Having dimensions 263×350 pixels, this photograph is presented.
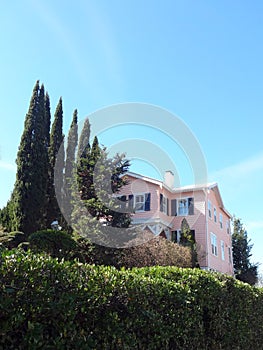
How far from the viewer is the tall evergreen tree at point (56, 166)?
811 inches

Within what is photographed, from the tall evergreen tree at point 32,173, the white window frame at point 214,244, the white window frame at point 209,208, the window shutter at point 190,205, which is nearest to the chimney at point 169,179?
the window shutter at point 190,205

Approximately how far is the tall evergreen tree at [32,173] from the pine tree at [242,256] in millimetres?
19105

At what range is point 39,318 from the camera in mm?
2330

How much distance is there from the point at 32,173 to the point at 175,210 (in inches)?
399

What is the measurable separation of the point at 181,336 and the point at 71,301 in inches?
78.9

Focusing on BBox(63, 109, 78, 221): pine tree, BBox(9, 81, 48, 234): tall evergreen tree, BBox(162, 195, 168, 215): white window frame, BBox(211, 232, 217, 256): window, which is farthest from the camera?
BBox(211, 232, 217, 256): window

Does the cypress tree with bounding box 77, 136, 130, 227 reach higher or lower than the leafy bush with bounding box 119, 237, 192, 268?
higher

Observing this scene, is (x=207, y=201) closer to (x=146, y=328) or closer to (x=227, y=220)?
(x=227, y=220)

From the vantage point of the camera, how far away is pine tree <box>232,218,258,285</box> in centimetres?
2891

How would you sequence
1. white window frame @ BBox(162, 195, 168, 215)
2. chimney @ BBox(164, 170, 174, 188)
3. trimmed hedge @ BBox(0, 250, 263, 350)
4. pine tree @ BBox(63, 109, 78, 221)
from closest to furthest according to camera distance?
trimmed hedge @ BBox(0, 250, 263, 350) < pine tree @ BBox(63, 109, 78, 221) < white window frame @ BBox(162, 195, 168, 215) < chimney @ BBox(164, 170, 174, 188)

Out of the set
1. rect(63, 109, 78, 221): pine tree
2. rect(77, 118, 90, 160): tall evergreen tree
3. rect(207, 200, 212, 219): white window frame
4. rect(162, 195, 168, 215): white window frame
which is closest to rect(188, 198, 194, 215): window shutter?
rect(207, 200, 212, 219): white window frame

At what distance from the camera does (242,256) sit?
1201 inches

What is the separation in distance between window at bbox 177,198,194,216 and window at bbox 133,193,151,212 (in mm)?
2804

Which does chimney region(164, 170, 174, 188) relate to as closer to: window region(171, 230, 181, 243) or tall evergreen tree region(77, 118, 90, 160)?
window region(171, 230, 181, 243)
